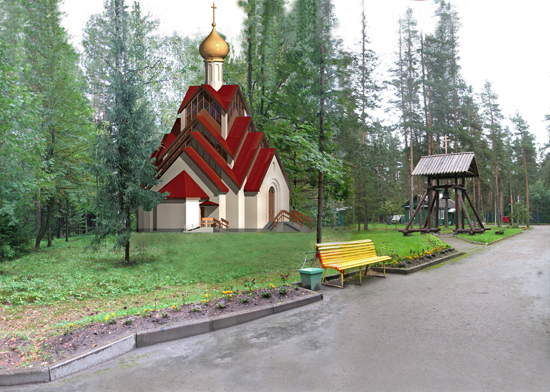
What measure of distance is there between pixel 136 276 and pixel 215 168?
43.4 ft

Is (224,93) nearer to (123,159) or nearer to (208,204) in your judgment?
(208,204)

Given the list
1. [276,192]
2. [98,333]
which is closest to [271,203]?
[276,192]

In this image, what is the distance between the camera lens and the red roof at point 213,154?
22998 millimetres

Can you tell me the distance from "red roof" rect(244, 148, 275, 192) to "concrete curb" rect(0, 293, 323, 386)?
1699 cm

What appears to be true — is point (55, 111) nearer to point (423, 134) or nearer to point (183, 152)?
point (183, 152)

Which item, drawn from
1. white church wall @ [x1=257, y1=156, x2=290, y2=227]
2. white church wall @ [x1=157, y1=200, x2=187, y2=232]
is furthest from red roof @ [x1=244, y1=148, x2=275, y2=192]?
white church wall @ [x1=157, y1=200, x2=187, y2=232]

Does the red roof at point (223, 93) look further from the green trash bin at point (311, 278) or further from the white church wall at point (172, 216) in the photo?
the green trash bin at point (311, 278)

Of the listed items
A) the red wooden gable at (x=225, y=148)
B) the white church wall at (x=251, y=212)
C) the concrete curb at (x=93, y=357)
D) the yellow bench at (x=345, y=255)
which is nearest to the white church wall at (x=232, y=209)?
the red wooden gable at (x=225, y=148)

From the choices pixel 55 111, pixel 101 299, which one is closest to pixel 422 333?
pixel 101 299

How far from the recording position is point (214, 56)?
2475 cm

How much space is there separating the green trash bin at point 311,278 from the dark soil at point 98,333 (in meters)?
1.46

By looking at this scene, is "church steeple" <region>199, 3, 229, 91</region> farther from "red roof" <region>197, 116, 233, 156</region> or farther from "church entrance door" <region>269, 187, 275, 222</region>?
"church entrance door" <region>269, 187, 275, 222</region>

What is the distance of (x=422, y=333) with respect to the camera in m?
5.38

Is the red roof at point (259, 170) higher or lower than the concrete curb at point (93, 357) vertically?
higher
